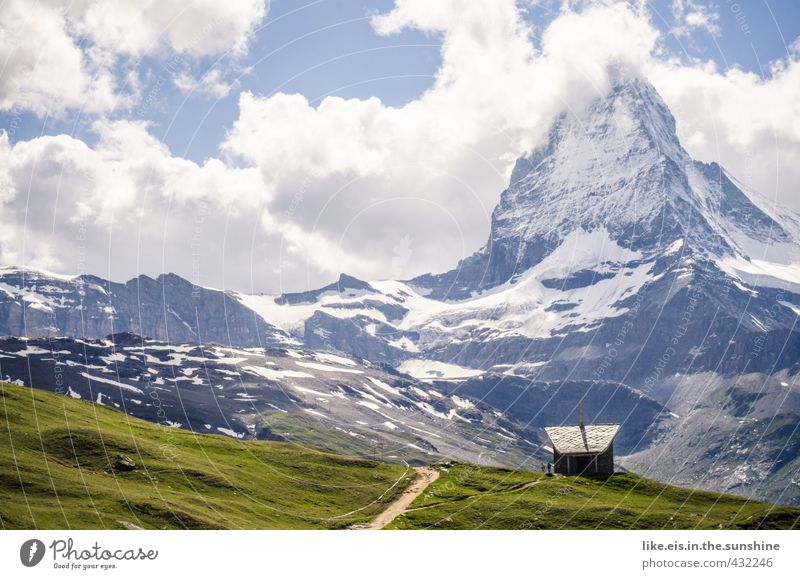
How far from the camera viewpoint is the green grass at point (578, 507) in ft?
433

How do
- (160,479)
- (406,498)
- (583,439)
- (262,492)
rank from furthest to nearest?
(583,439) < (262,492) < (406,498) < (160,479)

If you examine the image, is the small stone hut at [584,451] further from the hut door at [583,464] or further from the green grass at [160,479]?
the green grass at [160,479]

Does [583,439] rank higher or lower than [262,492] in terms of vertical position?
higher

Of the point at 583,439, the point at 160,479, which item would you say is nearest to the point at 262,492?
the point at 160,479

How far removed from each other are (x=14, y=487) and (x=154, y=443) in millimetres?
41507

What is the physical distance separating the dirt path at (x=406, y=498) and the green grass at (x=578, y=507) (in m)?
1.53

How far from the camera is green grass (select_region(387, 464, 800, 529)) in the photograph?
433ft

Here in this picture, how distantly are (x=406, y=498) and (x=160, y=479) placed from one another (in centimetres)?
3543

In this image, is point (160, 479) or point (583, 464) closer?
point (160, 479)

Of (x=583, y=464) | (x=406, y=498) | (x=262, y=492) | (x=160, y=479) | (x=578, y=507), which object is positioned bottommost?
(x=578, y=507)

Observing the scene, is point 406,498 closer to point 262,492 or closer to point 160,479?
point 262,492

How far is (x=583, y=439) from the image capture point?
16762 cm

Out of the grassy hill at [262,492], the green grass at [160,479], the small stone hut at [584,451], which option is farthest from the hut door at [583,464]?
the green grass at [160,479]
